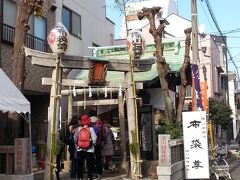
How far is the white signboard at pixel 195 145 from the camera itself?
11.7 metres

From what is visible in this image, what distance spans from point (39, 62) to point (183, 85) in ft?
24.8

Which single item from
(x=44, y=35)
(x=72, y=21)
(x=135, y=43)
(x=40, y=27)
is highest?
(x=72, y=21)

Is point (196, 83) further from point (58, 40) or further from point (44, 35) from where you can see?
point (44, 35)

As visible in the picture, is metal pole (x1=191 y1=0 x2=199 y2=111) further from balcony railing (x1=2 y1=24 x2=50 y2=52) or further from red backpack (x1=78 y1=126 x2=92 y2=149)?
balcony railing (x1=2 y1=24 x2=50 y2=52)

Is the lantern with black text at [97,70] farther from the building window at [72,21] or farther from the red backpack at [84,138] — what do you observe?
the building window at [72,21]

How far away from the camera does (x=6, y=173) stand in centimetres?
1010

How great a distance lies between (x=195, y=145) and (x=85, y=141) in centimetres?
310

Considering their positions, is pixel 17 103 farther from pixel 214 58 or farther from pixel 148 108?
pixel 214 58

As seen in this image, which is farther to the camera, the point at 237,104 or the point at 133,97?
the point at 237,104

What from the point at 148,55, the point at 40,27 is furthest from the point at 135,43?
the point at 148,55

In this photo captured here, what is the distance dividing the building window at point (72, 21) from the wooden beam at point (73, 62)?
8232 mm

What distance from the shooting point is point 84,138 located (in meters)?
11.1

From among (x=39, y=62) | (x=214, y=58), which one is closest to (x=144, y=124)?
(x=39, y=62)

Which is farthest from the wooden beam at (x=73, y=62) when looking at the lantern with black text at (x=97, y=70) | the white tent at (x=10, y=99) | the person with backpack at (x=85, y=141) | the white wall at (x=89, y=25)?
the white wall at (x=89, y=25)
